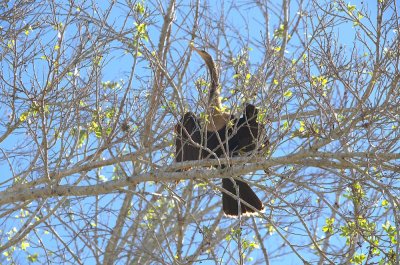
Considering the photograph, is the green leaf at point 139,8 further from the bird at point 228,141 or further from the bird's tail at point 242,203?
the bird's tail at point 242,203

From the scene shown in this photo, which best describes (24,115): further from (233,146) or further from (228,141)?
(233,146)

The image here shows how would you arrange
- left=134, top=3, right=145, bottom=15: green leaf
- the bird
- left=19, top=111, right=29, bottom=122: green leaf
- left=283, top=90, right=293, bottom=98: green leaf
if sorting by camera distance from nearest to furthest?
left=283, top=90, right=293, bottom=98: green leaf, left=19, top=111, right=29, bottom=122: green leaf, left=134, top=3, right=145, bottom=15: green leaf, the bird

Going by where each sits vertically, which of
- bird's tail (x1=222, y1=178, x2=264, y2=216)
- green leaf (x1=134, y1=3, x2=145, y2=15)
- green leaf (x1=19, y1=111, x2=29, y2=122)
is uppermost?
green leaf (x1=134, y1=3, x2=145, y2=15)

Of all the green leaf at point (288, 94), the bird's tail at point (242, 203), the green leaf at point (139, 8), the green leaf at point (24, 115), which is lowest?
the bird's tail at point (242, 203)

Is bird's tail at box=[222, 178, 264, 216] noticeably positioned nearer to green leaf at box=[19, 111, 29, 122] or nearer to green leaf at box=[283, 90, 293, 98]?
green leaf at box=[283, 90, 293, 98]

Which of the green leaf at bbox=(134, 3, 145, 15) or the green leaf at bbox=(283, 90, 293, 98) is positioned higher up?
the green leaf at bbox=(134, 3, 145, 15)

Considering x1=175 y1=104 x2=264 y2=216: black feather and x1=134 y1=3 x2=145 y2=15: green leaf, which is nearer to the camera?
x1=134 y1=3 x2=145 y2=15: green leaf

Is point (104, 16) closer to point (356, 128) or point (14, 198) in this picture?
point (14, 198)

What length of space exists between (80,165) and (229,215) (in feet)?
5.02

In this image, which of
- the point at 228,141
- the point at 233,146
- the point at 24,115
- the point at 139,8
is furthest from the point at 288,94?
the point at 24,115

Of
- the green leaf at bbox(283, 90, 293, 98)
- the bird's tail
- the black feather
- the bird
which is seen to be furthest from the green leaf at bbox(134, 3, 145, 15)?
the bird's tail

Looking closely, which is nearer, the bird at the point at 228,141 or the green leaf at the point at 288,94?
the green leaf at the point at 288,94

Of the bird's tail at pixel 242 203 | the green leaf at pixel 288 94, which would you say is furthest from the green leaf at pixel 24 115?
the green leaf at pixel 288 94

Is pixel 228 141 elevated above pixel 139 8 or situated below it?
below
